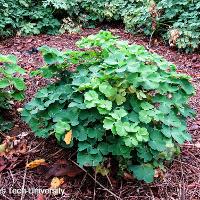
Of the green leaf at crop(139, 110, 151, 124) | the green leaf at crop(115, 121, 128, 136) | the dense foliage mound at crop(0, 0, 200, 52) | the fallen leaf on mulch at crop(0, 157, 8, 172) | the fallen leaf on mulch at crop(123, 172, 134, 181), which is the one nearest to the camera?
the green leaf at crop(115, 121, 128, 136)

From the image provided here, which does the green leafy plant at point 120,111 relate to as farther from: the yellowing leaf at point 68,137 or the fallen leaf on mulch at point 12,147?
the fallen leaf on mulch at point 12,147

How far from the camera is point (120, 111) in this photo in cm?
183

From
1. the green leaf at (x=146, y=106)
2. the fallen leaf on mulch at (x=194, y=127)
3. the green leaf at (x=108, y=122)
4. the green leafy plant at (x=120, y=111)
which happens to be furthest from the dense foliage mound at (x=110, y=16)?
the green leaf at (x=108, y=122)

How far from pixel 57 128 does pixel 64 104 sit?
256 millimetres

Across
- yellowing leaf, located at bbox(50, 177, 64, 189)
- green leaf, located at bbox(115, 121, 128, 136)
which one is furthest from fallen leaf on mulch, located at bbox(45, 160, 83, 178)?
green leaf, located at bbox(115, 121, 128, 136)

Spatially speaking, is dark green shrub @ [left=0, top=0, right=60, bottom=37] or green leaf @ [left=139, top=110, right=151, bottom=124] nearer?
green leaf @ [left=139, top=110, right=151, bottom=124]

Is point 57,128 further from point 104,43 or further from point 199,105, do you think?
point 199,105

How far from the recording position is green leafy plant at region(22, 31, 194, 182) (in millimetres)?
1828

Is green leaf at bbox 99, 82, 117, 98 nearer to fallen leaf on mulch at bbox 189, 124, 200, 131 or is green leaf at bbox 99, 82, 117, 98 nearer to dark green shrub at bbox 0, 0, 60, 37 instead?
fallen leaf on mulch at bbox 189, 124, 200, 131

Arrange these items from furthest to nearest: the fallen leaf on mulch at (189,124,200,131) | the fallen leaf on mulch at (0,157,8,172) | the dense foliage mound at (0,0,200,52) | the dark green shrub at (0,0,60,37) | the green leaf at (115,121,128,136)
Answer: the dark green shrub at (0,0,60,37) < the dense foliage mound at (0,0,200,52) < the fallen leaf on mulch at (189,124,200,131) < the fallen leaf on mulch at (0,157,8,172) < the green leaf at (115,121,128,136)

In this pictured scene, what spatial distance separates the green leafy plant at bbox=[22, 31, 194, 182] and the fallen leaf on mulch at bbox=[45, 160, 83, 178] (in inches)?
7.4

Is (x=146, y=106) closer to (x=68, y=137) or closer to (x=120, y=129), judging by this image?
(x=120, y=129)

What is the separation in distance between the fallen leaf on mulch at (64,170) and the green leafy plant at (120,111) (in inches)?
7.4

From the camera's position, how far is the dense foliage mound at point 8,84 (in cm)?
214
